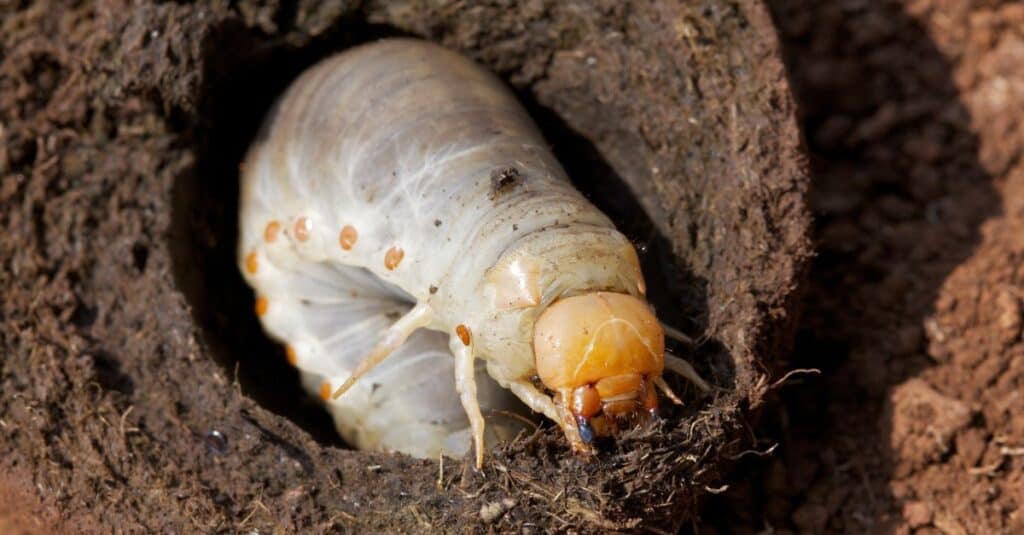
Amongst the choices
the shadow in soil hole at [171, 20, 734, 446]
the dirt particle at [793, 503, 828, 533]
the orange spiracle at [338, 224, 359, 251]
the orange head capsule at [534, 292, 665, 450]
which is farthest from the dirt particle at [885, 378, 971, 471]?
the orange spiracle at [338, 224, 359, 251]

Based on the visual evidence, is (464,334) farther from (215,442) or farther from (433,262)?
(215,442)

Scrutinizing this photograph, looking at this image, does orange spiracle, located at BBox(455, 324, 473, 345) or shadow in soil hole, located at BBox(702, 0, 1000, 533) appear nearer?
orange spiracle, located at BBox(455, 324, 473, 345)

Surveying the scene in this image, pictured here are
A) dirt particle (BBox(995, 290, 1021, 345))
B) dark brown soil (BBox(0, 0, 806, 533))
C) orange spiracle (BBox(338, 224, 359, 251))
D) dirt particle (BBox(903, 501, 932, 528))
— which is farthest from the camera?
dirt particle (BBox(995, 290, 1021, 345))

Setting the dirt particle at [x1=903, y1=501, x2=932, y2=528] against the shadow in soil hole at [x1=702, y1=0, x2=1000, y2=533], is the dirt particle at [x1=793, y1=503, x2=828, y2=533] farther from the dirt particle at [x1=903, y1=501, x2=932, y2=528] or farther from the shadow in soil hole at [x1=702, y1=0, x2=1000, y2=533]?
the dirt particle at [x1=903, y1=501, x2=932, y2=528]

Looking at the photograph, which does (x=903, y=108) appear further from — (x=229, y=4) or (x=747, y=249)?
(x=229, y=4)

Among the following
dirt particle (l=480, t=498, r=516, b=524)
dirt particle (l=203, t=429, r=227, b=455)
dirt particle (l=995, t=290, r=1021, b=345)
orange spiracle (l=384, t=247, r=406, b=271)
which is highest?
orange spiracle (l=384, t=247, r=406, b=271)

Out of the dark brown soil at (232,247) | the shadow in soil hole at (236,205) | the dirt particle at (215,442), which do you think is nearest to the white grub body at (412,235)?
the shadow in soil hole at (236,205)

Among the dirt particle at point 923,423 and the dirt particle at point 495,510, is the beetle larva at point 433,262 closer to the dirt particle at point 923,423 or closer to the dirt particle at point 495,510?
the dirt particle at point 495,510

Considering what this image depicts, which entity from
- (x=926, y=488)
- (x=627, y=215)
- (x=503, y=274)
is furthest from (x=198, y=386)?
(x=926, y=488)
